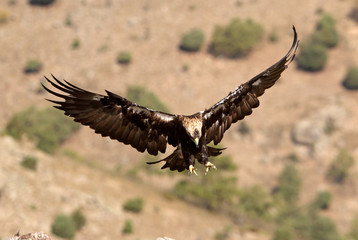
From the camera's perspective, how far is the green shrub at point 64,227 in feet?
194

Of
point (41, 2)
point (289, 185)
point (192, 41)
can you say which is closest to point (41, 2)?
point (41, 2)

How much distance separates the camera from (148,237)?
65.1 metres

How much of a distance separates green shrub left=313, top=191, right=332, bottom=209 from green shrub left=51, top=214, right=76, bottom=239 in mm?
59923

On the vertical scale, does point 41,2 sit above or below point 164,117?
above

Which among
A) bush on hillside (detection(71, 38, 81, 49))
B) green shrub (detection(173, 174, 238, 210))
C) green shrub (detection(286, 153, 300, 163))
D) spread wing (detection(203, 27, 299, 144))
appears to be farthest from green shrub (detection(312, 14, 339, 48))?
spread wing (detection(203, 27, 299, 144))

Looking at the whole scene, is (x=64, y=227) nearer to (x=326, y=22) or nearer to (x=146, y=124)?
(x=146, y=124)

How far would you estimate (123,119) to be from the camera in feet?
75.9

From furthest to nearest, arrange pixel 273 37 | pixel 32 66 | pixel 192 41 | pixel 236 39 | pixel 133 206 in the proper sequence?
pixel 273 37 → pixel 192 41 → pixel 236 39 → pixel 32 66 → pixel 133 206

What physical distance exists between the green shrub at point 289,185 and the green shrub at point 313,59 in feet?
85.1

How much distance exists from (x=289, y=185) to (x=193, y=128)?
305 feet

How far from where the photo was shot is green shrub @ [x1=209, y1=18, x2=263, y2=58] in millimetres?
140125

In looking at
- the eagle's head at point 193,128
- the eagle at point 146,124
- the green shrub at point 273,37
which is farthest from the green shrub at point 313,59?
the eagle's head at point 193,128

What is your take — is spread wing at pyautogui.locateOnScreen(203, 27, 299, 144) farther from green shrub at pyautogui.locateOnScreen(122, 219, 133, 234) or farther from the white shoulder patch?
green shrub at pyautogui.locateOnScreen(122, 219, 133, 234)

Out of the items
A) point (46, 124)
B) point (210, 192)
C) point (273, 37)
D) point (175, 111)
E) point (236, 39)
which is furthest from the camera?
point (273, 37)
